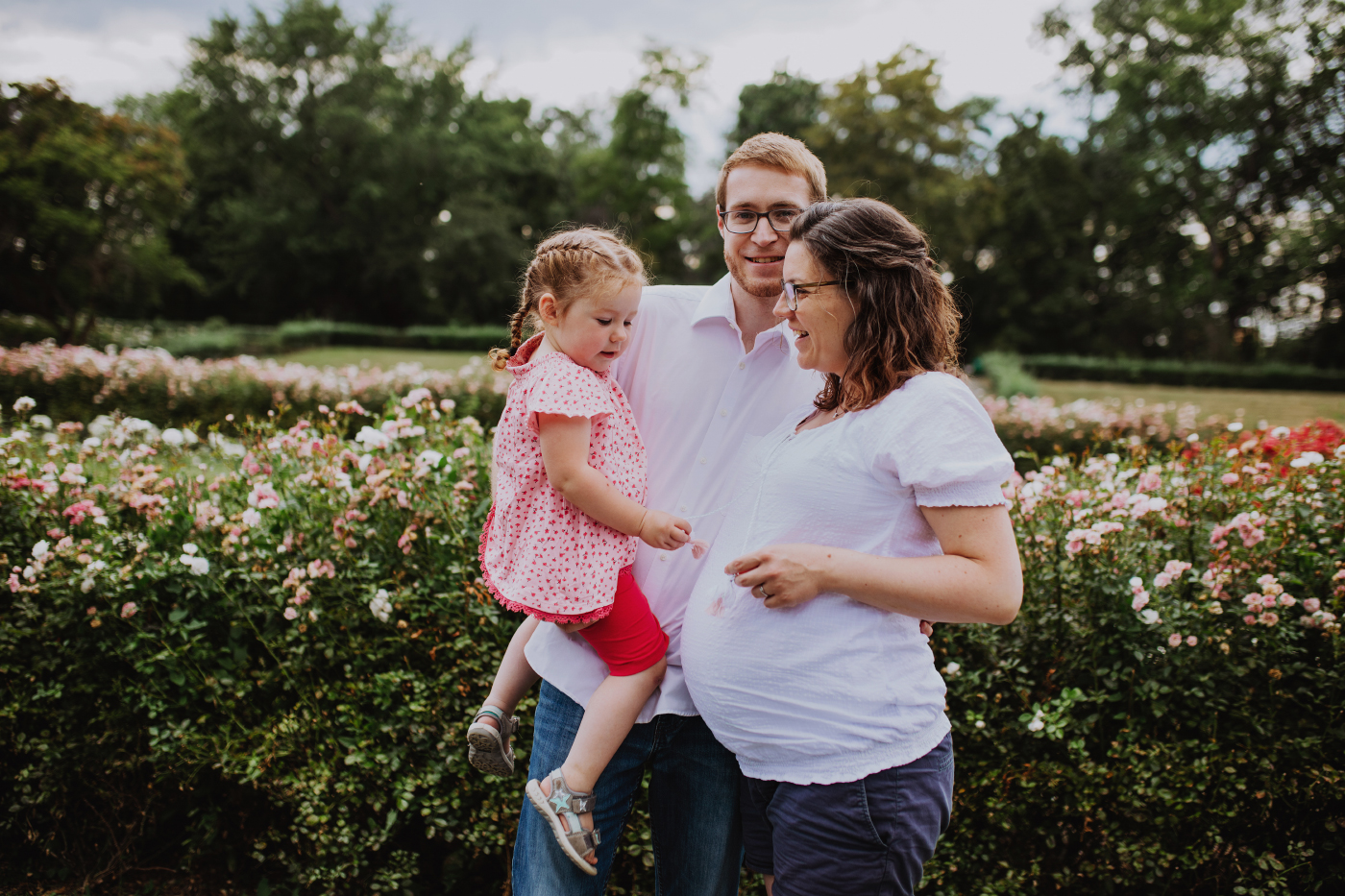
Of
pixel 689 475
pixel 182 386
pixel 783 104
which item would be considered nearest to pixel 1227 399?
pixel 182 386

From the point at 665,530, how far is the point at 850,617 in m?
0.41

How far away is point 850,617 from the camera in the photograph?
1463 mm

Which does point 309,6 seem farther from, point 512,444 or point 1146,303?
point 512,444

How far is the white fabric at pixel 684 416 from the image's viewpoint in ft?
5.97

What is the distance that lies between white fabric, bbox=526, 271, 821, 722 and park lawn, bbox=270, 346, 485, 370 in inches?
697

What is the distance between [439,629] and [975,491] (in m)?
1.95

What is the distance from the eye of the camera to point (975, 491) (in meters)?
1.35

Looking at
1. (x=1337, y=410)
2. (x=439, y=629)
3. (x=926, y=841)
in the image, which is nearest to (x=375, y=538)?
(x=439, y=629)

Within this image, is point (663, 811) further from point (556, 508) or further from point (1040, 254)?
point (1040, 254)

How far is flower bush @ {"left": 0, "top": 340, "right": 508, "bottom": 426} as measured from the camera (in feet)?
29.9

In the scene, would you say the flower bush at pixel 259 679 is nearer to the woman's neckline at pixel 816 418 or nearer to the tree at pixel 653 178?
the woman's neckline at pixel 816 418

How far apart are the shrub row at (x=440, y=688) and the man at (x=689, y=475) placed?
83cm

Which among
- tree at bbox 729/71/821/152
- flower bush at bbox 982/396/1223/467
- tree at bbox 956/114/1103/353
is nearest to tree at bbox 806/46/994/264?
tree at bbox 956/114/1103/353

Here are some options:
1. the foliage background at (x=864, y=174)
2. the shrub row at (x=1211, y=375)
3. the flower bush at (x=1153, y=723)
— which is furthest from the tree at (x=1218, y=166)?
the flower bush at (x=1153, y=723)
